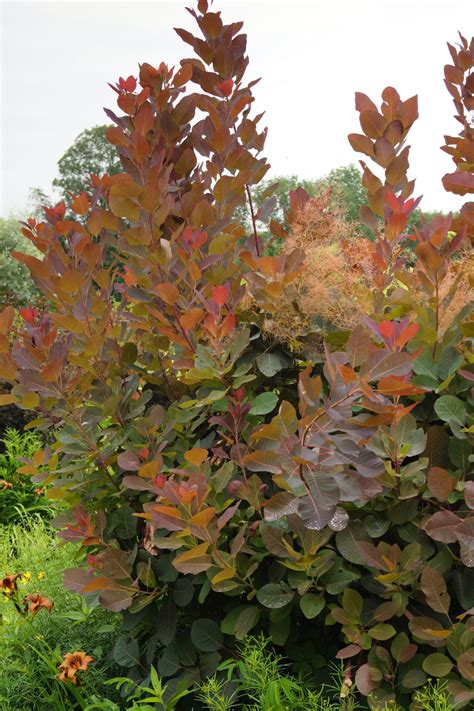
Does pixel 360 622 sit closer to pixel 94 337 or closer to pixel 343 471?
pixel 343 471

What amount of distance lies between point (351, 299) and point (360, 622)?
0.93 metres

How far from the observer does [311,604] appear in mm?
1992

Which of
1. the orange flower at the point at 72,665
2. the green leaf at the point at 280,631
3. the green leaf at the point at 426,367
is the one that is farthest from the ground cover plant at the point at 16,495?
the green leaf at the point at 426,367

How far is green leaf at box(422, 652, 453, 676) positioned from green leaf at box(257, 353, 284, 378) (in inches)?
33.6

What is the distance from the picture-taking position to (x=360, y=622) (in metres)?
2.05

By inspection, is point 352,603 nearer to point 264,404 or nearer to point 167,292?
point 264,404

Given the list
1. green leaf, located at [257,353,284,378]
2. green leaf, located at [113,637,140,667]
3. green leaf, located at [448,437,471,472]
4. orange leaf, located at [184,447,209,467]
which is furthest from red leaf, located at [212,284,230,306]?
green leaf, located at [113,637,140,667]

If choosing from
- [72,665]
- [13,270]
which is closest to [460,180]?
[72,665]

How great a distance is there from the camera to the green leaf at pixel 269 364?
2.21 m

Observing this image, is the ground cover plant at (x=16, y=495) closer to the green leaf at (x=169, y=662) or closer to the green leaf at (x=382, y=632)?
the green leaf at (x=169, y=662)

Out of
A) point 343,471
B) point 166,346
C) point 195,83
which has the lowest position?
point 343,471

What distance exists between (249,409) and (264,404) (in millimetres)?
56

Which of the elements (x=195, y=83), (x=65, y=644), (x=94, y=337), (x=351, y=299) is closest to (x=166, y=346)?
(x=94, y=337)

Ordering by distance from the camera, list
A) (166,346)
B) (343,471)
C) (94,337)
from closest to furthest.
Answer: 1. (343,471)
2. (94,337)
3. (166,346)
